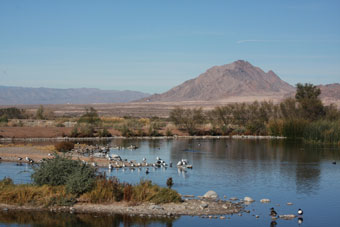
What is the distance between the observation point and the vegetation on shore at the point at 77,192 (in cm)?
1848

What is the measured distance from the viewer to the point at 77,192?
18719mm

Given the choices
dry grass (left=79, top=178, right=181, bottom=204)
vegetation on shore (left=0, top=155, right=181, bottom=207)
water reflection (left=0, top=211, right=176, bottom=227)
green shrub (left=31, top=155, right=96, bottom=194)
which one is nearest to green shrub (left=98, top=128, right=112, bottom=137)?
green shrub (left=31, top=155, right=96, bottom=194)

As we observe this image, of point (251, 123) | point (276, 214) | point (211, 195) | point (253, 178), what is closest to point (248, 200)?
point (211, 195)

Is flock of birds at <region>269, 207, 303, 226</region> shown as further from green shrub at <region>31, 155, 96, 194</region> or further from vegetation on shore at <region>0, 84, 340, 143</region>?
vegetation on shore at <region>0, 84, 340, 143</region>

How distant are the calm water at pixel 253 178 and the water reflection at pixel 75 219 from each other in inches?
1.3

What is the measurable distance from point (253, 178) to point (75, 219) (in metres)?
12.2

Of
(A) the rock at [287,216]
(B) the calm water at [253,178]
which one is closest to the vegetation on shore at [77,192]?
(B) the calm water at [253,178]

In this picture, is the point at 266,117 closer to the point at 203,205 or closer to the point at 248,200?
the point at 248,200

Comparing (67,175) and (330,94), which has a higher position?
(330,94)

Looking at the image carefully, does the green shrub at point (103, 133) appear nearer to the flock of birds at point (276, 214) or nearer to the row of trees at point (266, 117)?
the row of trees at point (266, 117)

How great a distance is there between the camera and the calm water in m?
17.3

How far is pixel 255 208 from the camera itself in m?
19.1

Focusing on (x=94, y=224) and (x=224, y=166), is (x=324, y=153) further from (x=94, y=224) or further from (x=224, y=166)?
(x=94, y=224)

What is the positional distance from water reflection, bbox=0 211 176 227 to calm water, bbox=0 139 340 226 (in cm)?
3
